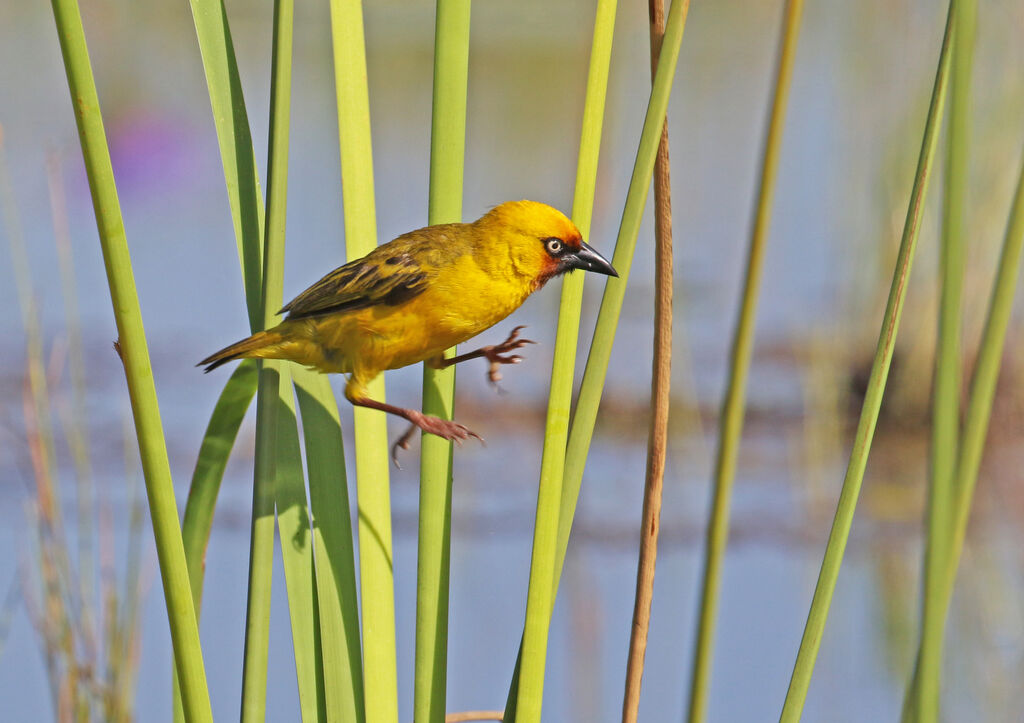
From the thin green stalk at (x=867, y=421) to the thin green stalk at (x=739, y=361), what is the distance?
18 cm

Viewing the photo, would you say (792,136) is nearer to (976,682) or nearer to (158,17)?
(976,682)

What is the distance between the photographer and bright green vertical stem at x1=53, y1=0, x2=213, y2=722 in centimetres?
93

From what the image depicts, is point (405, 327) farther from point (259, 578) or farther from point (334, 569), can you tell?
point (259, 578)

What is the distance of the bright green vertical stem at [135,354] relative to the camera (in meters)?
0.93

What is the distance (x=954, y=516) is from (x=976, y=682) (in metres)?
2.38

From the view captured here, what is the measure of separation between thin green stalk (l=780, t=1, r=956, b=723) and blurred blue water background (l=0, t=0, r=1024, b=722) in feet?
6.90

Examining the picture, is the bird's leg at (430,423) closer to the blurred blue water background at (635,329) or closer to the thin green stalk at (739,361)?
the thin green stalk at (739,361)

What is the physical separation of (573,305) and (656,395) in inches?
9.3

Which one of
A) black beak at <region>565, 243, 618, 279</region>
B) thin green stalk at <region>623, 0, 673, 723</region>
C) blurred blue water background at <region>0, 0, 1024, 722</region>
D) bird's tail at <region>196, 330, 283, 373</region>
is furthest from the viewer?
blurred blue water background at <region>0, 0, 1024, 722</region>

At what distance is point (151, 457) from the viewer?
979 mm

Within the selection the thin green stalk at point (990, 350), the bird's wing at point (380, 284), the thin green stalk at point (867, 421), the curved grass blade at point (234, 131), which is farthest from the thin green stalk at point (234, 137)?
the thin green stalk at point (990, 350)

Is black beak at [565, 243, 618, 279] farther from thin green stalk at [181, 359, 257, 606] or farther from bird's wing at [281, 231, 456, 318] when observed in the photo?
thin green stalk at [181, 359, 257, 606]

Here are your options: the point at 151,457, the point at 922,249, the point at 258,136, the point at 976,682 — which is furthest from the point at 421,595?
the point at 922,249

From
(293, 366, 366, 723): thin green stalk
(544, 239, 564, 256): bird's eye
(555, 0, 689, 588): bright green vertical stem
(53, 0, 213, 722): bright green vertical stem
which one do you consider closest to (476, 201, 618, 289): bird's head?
(544, 239, 564, 256): bird's eye
